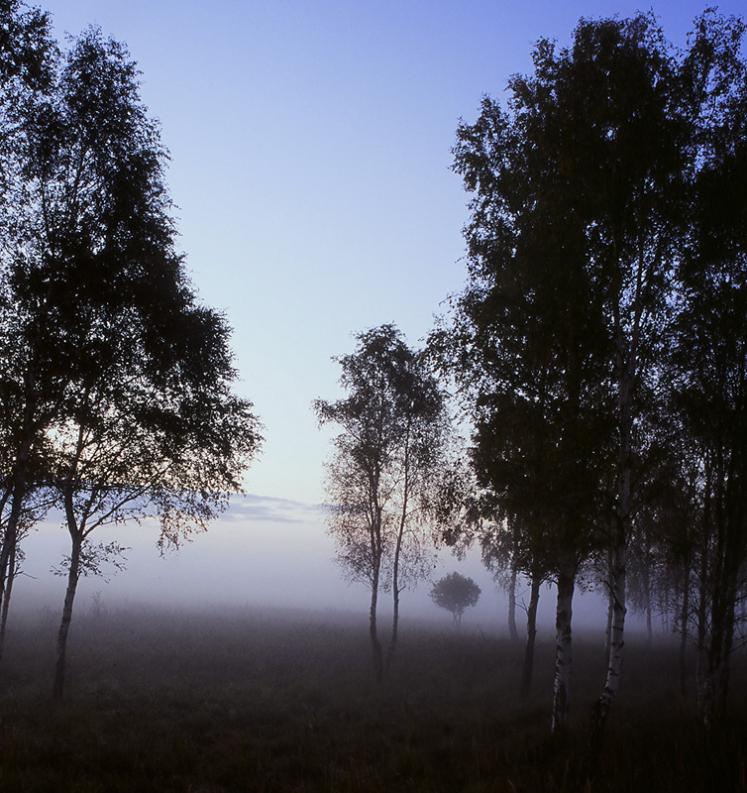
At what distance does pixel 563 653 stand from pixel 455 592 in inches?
2524

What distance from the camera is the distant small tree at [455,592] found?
248 feet

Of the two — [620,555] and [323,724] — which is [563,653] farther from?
[323,724]

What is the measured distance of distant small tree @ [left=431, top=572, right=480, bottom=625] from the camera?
248 feet

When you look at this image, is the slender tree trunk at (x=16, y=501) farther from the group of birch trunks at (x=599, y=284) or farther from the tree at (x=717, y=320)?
the tree at (x=717, y=320)

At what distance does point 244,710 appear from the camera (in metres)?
18.9

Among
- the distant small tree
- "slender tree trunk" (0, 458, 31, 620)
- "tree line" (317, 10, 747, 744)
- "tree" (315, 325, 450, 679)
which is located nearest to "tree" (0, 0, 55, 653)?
"slender tree trunk" (0, 458, 31, 620)

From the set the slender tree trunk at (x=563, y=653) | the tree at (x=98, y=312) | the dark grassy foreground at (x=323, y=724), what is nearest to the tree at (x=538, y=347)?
the slender tree trunk at (x=563, y=653)

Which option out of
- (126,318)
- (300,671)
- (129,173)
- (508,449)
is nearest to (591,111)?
(508,449)

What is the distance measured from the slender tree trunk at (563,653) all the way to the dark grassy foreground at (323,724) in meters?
0.57

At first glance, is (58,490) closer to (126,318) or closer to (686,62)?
(126,318)

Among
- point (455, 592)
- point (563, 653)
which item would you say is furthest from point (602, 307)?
point (455, 592)

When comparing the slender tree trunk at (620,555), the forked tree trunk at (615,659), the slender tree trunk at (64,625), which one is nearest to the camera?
the forked tree trunk at (615,659)

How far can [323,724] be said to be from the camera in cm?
1739

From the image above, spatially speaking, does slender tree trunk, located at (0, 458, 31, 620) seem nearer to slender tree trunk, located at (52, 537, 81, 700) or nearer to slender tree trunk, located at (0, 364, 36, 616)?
slender tree trunk, located at (0, 364, 36, 616)
